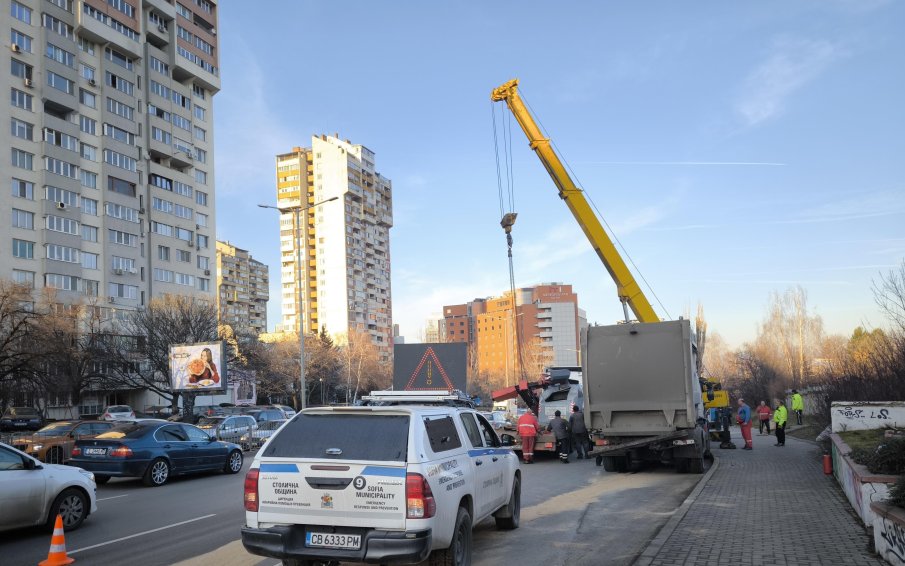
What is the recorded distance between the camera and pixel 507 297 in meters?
155

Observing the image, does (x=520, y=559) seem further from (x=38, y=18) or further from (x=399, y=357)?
(x=38, y=18)

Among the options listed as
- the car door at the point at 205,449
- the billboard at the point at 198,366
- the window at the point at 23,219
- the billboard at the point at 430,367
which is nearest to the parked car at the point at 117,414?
the billboard at the point at 198,366

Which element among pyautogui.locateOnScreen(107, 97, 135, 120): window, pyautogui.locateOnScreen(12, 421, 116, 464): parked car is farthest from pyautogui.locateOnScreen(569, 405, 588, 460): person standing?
pyautogui.locateOnScreen(107, 97, 135, 120): window

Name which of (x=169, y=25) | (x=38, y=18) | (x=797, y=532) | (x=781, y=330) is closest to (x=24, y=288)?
(x=38, y=18)

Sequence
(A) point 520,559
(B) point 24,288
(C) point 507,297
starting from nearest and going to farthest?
(A) point 520,559 → (B) point 24,288 → (C) point 507,297

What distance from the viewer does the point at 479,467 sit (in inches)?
317

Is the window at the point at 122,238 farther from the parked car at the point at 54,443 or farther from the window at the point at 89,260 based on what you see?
the parked car at the point at 54,443

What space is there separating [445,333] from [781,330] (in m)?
119

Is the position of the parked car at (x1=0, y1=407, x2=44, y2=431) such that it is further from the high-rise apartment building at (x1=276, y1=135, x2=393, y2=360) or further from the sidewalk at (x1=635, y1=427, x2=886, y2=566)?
the high-rise apartment building at (x1=276, y1=135, x2=393, y2=360)

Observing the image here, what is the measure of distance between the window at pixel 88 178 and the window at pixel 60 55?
9357mm

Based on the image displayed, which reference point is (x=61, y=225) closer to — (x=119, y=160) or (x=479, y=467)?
A: (x=119, y=160)

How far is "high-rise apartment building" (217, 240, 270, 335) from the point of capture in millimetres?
154875

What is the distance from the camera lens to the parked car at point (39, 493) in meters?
9.21

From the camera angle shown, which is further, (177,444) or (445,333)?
(445,333)
